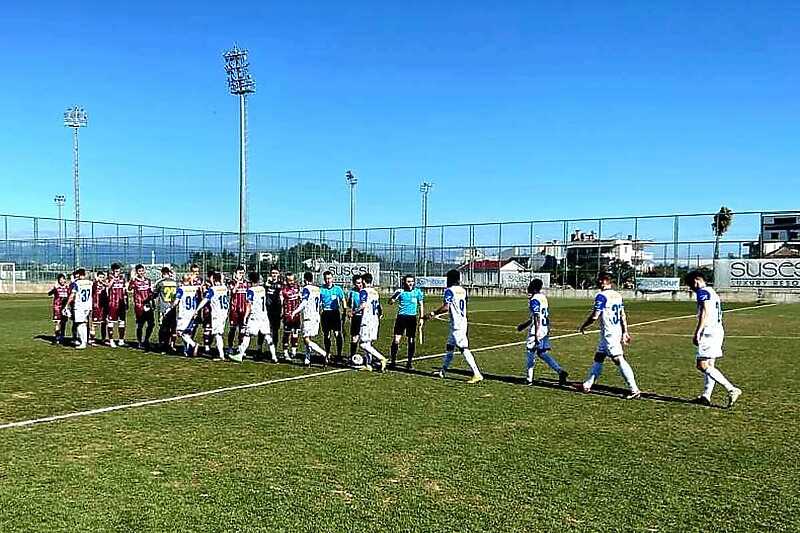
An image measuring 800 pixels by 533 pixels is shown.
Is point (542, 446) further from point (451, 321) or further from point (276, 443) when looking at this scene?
point (451, 321)

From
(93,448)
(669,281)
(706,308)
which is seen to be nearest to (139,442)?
(93,448)

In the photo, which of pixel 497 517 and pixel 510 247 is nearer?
pixel 497 517

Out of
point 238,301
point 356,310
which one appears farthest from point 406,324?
point 238,301

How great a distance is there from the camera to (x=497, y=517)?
6.05m

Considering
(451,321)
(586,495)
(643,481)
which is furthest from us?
(451,321)

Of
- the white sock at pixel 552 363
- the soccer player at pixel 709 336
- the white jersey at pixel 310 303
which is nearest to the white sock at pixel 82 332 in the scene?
the white jersey at pixel 310 303

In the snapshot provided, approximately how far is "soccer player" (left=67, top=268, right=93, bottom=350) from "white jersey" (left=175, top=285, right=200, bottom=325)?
2.67m

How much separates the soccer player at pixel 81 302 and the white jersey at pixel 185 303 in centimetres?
267

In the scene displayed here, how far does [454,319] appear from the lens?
13.6m

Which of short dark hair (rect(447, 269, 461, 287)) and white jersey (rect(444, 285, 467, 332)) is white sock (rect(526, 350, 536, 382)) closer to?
white jersey (rect(444, 285, 467, 332))

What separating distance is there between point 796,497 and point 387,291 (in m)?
57.0

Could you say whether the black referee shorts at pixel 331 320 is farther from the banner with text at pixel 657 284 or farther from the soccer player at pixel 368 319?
the banner with text at pixel 657 284

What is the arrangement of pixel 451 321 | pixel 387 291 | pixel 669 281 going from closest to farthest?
pixel 451 321 < pixel 669 281 < pixel 387 291

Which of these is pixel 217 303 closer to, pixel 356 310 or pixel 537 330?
pixel 356 310
